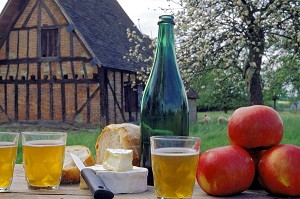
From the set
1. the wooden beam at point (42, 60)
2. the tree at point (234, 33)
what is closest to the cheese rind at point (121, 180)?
the tree at point (234, 33)

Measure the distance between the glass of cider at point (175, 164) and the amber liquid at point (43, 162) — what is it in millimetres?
382

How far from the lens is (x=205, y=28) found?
10.6 m

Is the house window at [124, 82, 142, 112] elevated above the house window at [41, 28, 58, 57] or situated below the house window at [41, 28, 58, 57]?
below

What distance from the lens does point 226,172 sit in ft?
4.84

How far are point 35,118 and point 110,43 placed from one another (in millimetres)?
3641

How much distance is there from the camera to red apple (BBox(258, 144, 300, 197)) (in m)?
1.45

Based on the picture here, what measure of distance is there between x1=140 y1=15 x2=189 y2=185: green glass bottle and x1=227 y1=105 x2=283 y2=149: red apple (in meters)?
0.32

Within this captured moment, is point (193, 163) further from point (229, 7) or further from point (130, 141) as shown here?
point (229, 7)

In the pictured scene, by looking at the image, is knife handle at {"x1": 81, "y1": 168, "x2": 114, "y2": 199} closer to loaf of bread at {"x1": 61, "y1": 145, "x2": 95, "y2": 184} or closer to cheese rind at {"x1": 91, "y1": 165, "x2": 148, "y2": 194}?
cheese rind at {"x1": 91, "y1": 165, "x2": 148, "y2": 194}

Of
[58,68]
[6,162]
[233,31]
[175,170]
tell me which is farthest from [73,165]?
[58,68]

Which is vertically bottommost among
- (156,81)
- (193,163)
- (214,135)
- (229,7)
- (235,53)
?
(214,135)

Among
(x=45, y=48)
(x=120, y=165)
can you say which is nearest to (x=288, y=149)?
(x=120, y=165)

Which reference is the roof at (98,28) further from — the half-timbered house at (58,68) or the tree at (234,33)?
the tree at (234,33)

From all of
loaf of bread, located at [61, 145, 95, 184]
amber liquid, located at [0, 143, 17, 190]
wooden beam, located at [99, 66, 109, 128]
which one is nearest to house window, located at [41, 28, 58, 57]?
wooden beam, located at [99, 66, 109, 128]
